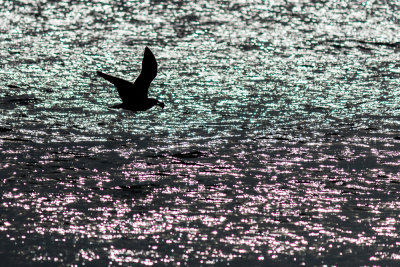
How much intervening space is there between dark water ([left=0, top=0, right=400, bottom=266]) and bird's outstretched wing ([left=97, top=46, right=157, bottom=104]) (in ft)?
5.73

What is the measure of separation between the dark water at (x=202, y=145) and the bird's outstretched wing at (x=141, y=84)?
1746 millimetres

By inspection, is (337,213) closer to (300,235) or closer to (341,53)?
(300,235)

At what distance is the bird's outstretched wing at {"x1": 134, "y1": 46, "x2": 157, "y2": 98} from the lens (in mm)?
14859

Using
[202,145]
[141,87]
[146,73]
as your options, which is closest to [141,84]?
[141,87]

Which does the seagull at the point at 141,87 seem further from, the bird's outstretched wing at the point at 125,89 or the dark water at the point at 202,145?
the dark water at the point at 202,145

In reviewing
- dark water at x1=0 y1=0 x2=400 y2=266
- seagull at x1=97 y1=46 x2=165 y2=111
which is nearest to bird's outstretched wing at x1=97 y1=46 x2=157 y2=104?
seagull at x1=97 y1=46 x2=165 y2=111

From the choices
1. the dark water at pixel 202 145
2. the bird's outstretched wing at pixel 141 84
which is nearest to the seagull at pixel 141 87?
the bird's outstretched wing at pixel 141 84

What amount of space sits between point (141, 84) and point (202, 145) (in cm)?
341

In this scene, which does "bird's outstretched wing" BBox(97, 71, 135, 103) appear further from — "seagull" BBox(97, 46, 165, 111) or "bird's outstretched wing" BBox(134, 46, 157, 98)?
"bird's outstretched wing" BBox(134, 46, 157, 98)

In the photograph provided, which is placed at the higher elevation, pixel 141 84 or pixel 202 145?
pixel 141 84

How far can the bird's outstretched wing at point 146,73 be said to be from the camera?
48.8 ft

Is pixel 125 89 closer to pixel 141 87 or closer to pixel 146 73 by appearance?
pixel 141 87

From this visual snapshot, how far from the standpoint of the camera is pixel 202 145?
18.2m

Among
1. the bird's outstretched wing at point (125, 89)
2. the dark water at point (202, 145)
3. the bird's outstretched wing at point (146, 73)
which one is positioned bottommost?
the dark water at point (202, 145)
